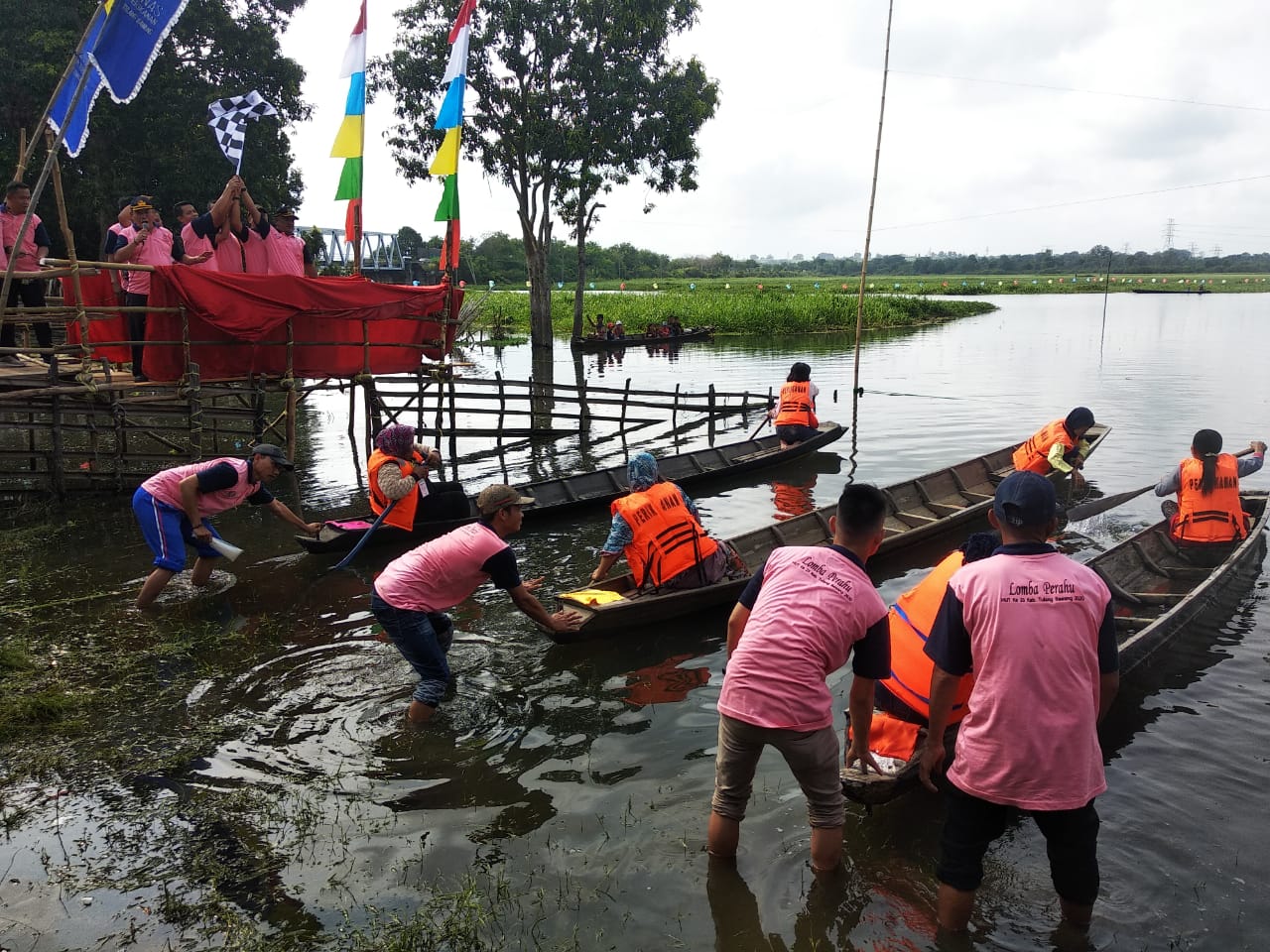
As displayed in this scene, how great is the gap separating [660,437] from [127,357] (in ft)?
33.8

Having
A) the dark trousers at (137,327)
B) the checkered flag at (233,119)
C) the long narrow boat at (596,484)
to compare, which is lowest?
the long narrow boat at (596,484)

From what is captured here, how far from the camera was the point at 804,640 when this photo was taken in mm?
3672

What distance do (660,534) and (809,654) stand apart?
367 centimetres

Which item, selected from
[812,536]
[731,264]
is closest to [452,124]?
[812,536]

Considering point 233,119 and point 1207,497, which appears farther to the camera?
point 233,119

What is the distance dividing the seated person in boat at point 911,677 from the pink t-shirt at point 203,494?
5827 mm

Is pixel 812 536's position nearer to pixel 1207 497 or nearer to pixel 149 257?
pixel 1207 497

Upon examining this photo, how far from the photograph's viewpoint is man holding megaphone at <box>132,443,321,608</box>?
7602 millimetres

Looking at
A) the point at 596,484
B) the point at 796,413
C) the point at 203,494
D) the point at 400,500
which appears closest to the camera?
the point at 203,494

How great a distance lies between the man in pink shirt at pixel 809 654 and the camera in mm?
3682

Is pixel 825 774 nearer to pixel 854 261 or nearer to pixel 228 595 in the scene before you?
pixel 228 595

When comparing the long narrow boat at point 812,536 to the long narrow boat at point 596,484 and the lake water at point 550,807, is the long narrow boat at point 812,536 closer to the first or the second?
the lake water at point 550,807

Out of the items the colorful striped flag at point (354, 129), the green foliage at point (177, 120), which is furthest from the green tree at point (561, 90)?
the colorful striped flag at point (354, 129)

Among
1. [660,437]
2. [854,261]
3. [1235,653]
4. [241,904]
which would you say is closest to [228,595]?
[241,904]
